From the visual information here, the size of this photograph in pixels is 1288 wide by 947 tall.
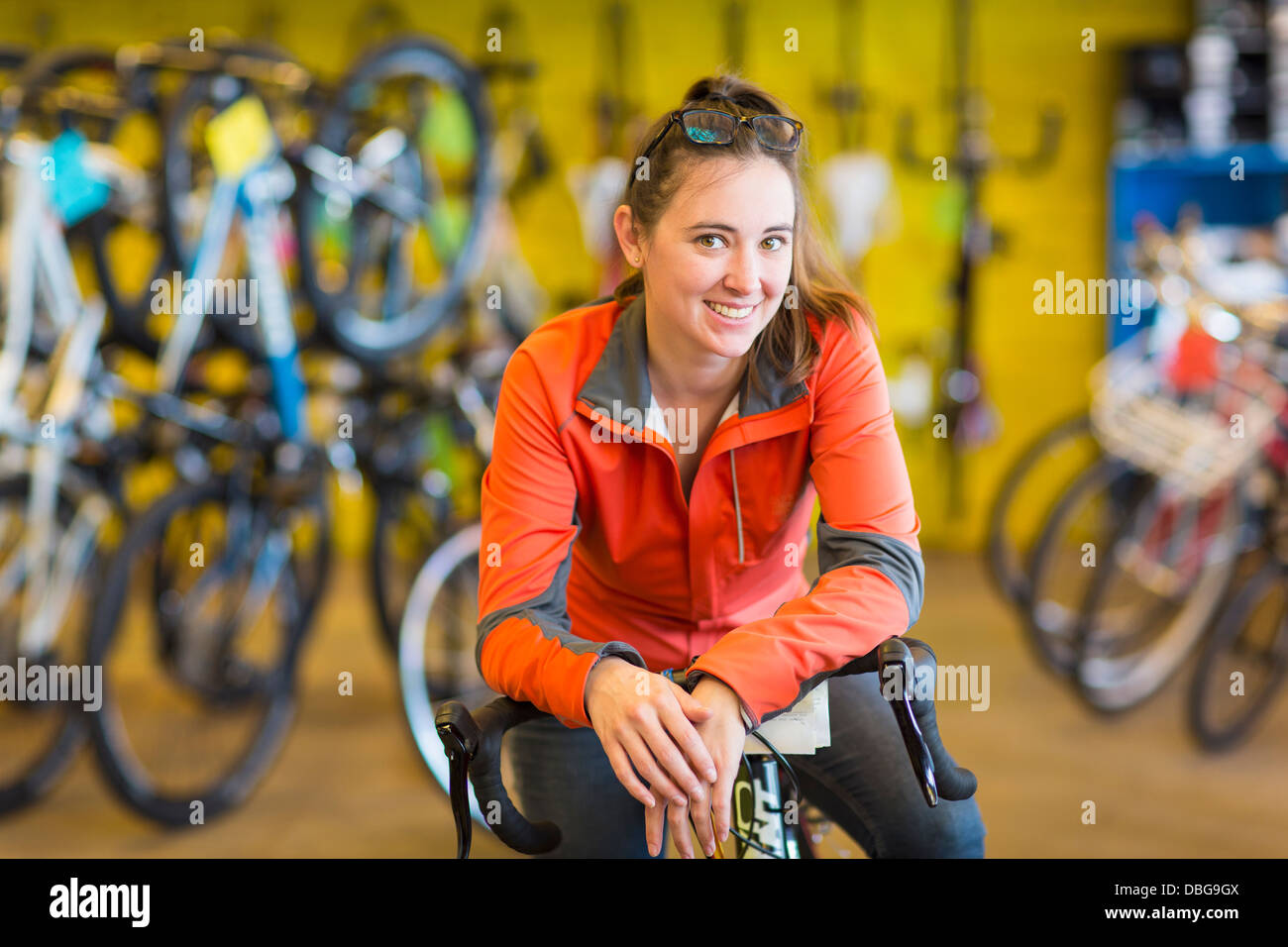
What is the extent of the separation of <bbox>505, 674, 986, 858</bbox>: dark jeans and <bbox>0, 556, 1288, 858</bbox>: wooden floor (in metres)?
1.31

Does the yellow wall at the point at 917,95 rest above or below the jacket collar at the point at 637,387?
above

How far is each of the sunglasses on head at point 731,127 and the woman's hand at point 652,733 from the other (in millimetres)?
515

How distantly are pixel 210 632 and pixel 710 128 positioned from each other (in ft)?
6.50

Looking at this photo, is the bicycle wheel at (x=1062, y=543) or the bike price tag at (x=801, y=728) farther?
the bicycle wheel at (x=1062, y=543)

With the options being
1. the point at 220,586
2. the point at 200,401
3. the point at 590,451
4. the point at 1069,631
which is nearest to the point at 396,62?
the point at 200,401

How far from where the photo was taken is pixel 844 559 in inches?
49.4

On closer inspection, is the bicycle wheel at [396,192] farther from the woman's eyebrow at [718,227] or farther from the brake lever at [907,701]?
the brake lever at [907,701]

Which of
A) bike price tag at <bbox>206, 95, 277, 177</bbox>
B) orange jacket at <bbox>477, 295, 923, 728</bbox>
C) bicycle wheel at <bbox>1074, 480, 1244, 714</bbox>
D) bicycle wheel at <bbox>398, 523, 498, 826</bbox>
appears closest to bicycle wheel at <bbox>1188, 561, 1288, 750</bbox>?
bicycle wheel at <bbox>1074, 480, 1244, 714</bbox>

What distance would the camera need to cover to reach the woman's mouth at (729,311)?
122 cm

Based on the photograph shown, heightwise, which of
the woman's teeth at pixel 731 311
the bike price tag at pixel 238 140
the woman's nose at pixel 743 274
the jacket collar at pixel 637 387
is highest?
the bike price tag at pixel 238 140

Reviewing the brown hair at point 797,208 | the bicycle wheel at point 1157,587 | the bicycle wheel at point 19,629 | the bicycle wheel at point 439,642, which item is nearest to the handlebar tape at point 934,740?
the brown hair at point 797,208

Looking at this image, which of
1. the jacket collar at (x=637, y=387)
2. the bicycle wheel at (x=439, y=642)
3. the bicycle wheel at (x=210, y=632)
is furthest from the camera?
the bicycle wheel at (x=439, y=642)

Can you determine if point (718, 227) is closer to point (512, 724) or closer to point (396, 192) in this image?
point (512, 724)

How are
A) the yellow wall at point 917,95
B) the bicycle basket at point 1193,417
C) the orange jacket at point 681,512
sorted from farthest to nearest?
the yellow wall at point 917,95
the bicycle basket at point 1193,417
the orange jacket at point 681,512
